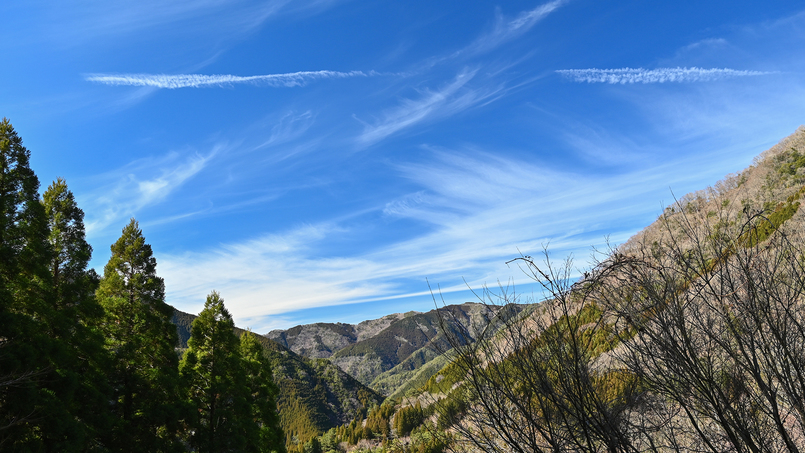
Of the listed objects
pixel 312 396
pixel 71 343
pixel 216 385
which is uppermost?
pixel 71 343

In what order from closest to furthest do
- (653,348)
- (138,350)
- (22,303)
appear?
(653,348) < (22,303) < (138,350)

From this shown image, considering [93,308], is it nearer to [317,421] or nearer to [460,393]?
[460,393]

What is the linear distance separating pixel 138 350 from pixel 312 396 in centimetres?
15516

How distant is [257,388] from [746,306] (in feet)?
63.0

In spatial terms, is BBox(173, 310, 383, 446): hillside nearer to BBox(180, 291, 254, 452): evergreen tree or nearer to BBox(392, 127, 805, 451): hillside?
BBox(180, 291, 254, 452): evergreen tree

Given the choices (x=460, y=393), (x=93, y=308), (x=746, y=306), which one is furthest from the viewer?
(x=93, y=308)

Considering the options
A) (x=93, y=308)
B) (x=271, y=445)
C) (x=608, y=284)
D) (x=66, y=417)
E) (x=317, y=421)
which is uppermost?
(x=93, y=308)

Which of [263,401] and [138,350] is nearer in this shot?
[138,350]

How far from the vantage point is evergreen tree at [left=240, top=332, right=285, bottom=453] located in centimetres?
1712

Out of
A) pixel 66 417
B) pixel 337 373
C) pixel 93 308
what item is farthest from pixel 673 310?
pixel 337 373

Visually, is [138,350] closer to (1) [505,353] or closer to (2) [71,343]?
(2) [71,343]

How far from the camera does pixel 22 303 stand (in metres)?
9.38

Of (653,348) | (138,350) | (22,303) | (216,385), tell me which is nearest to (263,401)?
(216,385)

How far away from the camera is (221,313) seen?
1691cm
